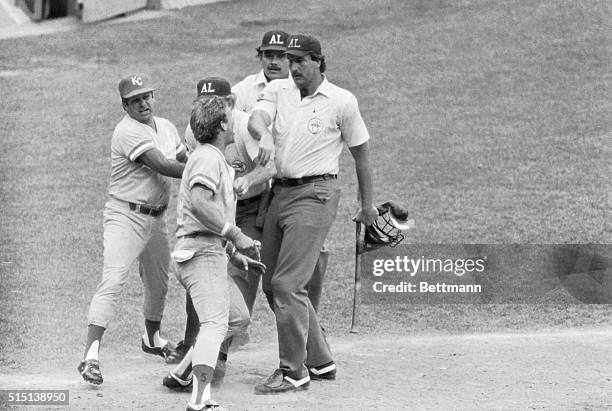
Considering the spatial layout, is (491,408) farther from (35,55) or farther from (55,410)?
(35,55)

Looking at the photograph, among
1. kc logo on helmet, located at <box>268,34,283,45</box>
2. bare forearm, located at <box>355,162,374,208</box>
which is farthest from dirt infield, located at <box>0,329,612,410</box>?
kc logo on helmet, located at <box>268,34,283,45</box>

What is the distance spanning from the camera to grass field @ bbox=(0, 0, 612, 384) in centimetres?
965

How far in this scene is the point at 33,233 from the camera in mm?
11773

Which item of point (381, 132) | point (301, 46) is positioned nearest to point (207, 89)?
point (301, 46)

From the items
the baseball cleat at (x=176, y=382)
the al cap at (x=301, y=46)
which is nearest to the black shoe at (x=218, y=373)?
the baseball cleat at (x=176, y=382)

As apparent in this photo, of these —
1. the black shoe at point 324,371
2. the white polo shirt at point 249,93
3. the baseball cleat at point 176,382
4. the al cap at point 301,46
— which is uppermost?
the al cap at point 301,46

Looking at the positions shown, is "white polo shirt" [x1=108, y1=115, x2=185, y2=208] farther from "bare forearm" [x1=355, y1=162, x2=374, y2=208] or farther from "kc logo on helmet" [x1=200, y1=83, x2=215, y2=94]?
"bare forearm" [x1=355, y1=162, x2=374, y2=208]

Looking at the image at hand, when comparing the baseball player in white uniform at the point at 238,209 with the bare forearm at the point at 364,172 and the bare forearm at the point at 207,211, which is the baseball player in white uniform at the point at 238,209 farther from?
the bare forearm at the point at 364,172

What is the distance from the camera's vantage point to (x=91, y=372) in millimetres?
6777

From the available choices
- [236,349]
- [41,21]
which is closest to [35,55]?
[41,21]

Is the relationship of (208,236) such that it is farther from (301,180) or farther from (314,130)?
(314,130)

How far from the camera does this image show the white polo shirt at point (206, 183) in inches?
251

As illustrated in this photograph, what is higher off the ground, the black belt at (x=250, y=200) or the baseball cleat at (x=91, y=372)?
the black belt at (x=250, y=200)

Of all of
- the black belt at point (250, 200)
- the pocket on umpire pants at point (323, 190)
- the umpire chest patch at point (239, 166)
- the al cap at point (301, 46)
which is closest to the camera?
the al cap at point (301, 46)
